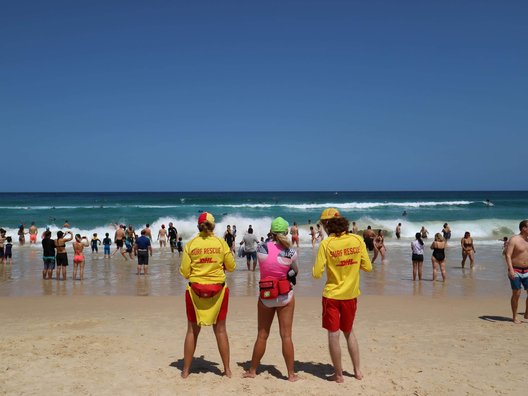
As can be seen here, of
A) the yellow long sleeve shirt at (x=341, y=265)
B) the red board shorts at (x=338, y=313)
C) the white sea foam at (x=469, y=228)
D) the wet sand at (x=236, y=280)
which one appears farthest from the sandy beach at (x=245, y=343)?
the white sea foam at (x=469, y=228)

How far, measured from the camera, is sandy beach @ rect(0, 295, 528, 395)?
16.6 ft

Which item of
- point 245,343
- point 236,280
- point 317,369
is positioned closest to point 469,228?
point 236,280

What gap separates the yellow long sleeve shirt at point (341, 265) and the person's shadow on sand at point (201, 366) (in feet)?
5.75

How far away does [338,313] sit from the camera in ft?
16.2

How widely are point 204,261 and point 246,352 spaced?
6.75ft

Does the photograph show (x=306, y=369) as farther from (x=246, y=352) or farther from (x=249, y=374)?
(x=246, y=352)

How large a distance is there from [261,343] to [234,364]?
0.96 metres

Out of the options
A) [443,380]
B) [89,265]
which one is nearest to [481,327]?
[443,380]

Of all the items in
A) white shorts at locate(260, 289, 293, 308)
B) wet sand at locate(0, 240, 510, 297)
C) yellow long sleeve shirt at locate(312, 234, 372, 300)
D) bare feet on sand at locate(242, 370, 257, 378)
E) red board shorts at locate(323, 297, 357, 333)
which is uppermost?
yellow long sleeve shirt at locate(312, 234, 372, 300)

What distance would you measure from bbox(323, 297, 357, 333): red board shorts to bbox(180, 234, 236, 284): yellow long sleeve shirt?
1.13 m

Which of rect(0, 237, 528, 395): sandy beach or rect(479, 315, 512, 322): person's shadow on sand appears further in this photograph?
rect(479, 315, 512, 322): person's shadow on sand

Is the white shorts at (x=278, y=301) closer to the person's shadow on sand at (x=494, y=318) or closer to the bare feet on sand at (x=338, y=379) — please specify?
the bare feet on sand at (x=338, y=379)

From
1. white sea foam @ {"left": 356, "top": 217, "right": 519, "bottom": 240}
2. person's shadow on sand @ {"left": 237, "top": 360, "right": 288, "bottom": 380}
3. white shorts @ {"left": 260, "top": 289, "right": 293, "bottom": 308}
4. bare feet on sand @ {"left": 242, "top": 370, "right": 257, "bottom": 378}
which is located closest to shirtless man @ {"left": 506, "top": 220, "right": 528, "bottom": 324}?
person's shadow on sand @ {"left": 237, "top": 360, "right": 288, "bottom": 380}

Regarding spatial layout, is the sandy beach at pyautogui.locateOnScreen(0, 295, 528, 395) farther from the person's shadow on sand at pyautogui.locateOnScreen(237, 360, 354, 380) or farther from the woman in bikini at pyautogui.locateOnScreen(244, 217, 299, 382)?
the woman in bikini at pyautogui.locateOnScreen(244, 217, 299, 382)
